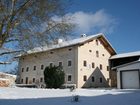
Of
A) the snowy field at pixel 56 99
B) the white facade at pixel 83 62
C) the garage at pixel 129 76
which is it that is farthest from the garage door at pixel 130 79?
the snowy field at pixel 56 99

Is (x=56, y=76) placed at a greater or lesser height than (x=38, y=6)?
lesser

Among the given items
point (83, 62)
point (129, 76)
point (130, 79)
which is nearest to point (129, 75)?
point (129, 76)

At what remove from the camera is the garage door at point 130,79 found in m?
32.0

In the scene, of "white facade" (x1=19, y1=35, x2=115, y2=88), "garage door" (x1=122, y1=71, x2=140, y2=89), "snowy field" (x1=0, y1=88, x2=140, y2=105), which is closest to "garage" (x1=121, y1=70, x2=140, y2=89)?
"garage door" (x1=122, y1=71, x2=140, y2=89)

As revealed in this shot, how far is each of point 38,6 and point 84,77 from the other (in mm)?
26211

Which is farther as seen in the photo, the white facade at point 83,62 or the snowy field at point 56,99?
the white facade at point 83,62

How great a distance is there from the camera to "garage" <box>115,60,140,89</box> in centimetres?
3190

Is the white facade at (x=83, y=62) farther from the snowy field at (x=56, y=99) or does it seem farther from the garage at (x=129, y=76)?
the snowy field at (x=56, y=99)

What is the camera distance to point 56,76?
2609 centimetres

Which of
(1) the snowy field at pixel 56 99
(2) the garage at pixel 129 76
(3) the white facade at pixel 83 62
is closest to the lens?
(1) the snowy field at pixel 56 99

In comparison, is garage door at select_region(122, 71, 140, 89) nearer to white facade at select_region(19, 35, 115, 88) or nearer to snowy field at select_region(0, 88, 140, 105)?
white facade at select_region(19, 35, 115, 88)

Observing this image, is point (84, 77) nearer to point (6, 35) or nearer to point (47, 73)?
point (47, 73)

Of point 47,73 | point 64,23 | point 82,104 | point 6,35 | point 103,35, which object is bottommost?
point 82,104

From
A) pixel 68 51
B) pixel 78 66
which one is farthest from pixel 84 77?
pixel 68 51
